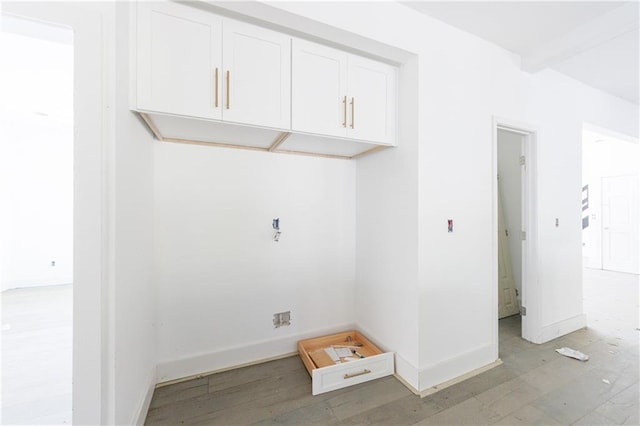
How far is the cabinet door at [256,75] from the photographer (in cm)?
155

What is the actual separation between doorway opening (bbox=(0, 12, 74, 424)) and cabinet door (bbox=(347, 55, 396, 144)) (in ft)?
5.10

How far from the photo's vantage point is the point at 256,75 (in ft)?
5.30

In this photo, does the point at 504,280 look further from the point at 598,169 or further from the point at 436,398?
the point at 598,169

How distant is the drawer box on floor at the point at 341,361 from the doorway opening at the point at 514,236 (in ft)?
5.08

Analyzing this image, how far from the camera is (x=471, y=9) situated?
1857 mm

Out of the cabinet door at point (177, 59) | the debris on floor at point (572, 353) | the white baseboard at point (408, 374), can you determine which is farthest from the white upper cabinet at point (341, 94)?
the debris on floor at point (572, 353)

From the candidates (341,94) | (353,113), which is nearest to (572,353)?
(353,113)

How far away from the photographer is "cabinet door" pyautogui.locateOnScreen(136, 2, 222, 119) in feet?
4.55

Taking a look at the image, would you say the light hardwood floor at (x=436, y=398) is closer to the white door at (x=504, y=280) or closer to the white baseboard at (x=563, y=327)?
the white baseboard at (x=563, y=327)

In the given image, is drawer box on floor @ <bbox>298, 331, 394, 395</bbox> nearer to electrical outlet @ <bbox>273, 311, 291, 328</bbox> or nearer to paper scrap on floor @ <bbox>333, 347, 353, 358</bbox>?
paper scrap on floor @ <bbox>333, 347, 353, 358</bbox>

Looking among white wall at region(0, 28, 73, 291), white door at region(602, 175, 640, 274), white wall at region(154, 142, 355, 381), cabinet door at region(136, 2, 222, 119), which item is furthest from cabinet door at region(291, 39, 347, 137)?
white door at region(602, 175, 640, 274)

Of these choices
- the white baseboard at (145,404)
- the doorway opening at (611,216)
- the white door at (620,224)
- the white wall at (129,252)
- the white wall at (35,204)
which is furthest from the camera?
the white door at (620,224)

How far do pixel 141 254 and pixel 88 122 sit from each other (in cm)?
82

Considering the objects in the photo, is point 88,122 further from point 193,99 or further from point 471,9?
point 471,9
